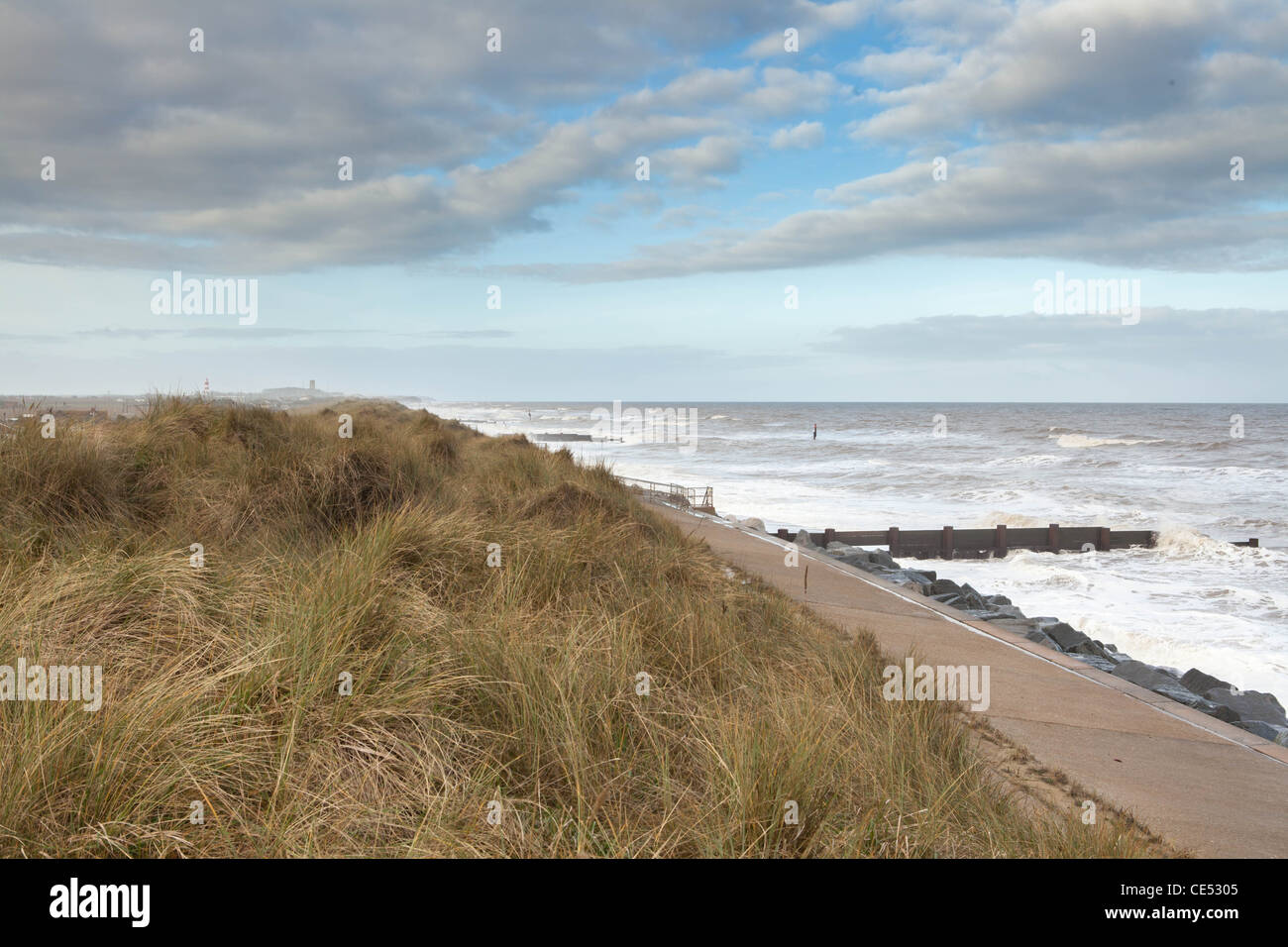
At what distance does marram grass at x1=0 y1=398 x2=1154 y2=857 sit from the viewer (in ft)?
9.37

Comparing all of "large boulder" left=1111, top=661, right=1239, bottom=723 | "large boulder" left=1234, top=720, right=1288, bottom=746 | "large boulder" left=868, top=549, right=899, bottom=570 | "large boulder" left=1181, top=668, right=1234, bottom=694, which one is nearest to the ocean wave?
"large boulder" left=868, top=549, right=899, bottom=570

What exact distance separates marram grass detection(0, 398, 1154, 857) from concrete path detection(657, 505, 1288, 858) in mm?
731

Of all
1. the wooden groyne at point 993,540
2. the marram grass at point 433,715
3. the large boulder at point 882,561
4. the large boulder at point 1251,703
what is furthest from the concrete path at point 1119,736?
the wooden groyne at point 993,540

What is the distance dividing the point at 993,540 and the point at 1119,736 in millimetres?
17260

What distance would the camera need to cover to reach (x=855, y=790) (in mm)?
3350

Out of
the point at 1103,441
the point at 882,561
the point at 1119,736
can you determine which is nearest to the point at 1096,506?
the point at 882,561

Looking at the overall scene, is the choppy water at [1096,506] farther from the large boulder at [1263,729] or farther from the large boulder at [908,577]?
the large boulder at [1263,729]

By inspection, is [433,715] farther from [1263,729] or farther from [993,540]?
[993,540]

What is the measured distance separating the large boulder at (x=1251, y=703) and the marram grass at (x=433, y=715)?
182 inches

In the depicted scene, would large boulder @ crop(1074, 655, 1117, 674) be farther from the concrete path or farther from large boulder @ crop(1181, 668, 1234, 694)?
the concrete path

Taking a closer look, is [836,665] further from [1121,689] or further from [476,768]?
[1121,689]

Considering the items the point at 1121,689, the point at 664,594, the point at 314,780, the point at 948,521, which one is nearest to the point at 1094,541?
the point at 948,521
